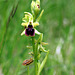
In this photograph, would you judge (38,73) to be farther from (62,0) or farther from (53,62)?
(62,0)

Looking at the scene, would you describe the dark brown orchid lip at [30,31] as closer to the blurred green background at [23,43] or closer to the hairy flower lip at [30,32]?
the hairy flower lip at [30,32]

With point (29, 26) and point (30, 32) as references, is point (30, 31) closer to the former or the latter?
point (30, 32)

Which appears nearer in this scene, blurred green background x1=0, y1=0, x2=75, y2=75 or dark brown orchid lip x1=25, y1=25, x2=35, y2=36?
dark brown orchid lip x1=25, y1=25, x2=35, y2=36

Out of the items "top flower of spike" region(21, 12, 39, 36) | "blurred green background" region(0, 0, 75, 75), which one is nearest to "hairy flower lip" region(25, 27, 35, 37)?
"top flower of spike" region(21, 12, 39, 36)

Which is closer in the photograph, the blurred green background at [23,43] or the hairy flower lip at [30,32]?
the hairy flower lip at [30,32]

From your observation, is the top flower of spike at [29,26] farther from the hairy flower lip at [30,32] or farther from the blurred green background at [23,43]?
the blurred green background at [23,43]

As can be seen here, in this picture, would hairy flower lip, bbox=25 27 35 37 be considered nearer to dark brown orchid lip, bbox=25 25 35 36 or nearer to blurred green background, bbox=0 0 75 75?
dark brown orchid lip, bbox=25 25 35 36

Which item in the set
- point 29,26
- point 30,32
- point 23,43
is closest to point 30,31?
point 30,32

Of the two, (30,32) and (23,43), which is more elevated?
(30,32)

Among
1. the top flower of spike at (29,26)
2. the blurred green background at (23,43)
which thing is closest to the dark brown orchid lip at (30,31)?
the top flower of spike at (29,26)

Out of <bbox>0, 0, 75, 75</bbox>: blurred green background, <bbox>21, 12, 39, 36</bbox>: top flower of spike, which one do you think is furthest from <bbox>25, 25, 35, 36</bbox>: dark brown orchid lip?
<bbox>0, 0, 75, 75</bbox>: blurred green background

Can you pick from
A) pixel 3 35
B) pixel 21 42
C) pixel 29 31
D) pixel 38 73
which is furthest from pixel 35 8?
pixel 21 42
